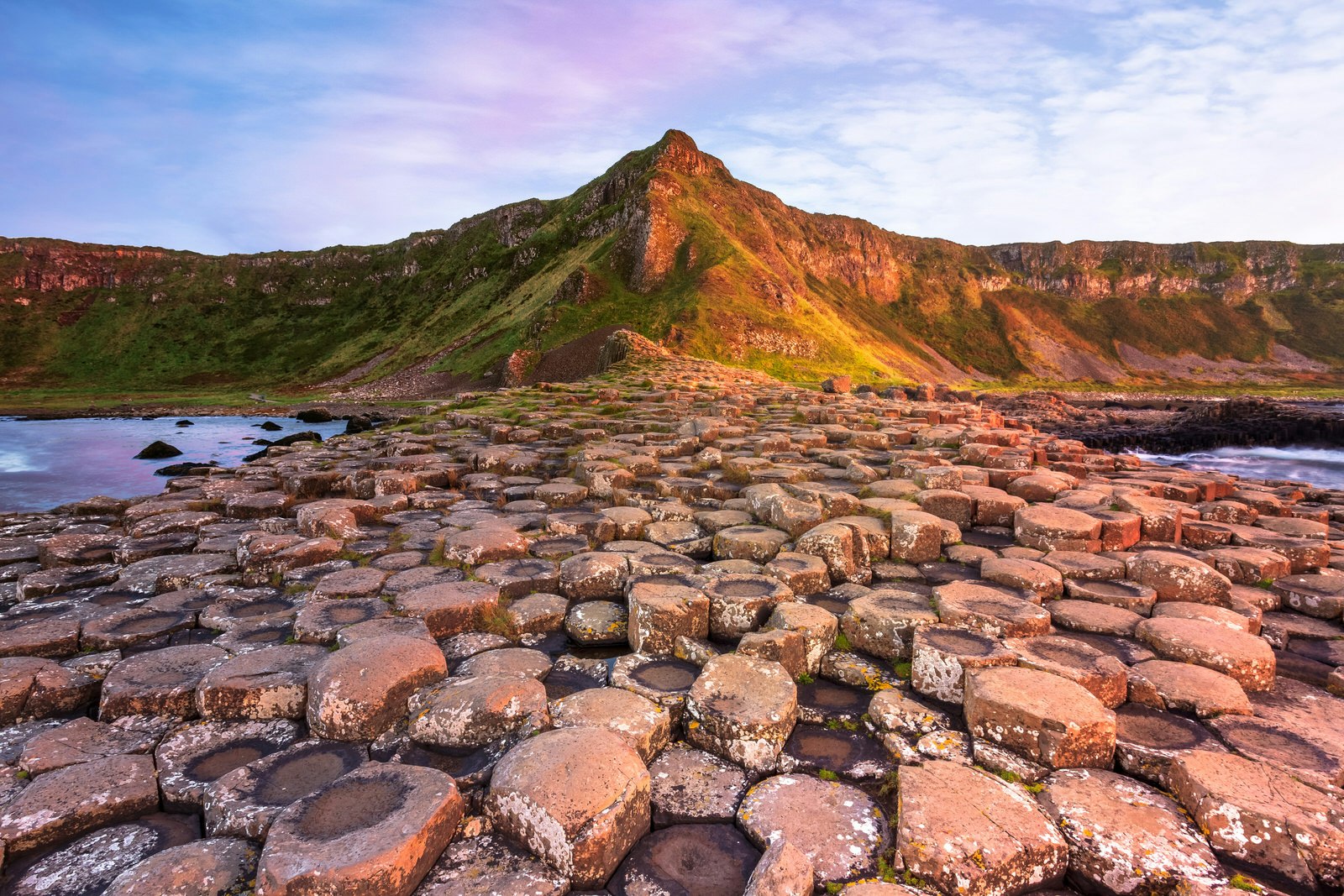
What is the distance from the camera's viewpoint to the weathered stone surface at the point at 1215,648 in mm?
3666

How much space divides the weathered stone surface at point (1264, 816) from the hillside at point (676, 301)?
40069 millimetres

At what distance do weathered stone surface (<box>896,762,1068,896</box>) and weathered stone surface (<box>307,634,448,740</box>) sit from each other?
8.64ft

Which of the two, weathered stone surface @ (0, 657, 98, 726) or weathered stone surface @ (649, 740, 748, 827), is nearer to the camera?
weathered stone surface @ (649, 740, 748, 827)

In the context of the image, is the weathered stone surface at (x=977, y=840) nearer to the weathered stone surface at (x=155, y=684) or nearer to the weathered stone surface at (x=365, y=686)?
the weathered stone surface at (x=365, y=686)

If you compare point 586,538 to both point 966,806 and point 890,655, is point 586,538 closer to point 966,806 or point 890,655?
point 890,655

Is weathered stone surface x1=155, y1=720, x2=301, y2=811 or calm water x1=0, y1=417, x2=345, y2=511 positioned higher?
weathered stone surface x1=155, y1=720, x2=301, y2=811

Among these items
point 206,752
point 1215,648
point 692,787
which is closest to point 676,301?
point 1215,648

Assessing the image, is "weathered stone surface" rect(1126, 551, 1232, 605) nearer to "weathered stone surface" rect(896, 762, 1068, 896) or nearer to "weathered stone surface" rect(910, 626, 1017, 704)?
"weathered stone surface" rect(910, 626, 1017, 704)

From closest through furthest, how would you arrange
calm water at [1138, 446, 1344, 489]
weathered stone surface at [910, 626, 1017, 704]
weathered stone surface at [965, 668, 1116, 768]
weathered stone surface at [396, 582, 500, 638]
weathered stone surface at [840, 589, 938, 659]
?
weathered stone surface at [965, 668, 1116, 768] → weathered stone surface at [910, 626, 1017, 704] → weathered stone surface at [840, 589, 938, 659] → weathered stone surface at [396, 582, 500, 638] → calm water at [1138, 446, 1344, 489]

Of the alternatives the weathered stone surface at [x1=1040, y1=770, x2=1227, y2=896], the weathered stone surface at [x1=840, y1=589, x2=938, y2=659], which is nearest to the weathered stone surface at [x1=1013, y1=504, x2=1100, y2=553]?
the weathered stone surface at [x1=840, y1=589, x2=938, y2=659]

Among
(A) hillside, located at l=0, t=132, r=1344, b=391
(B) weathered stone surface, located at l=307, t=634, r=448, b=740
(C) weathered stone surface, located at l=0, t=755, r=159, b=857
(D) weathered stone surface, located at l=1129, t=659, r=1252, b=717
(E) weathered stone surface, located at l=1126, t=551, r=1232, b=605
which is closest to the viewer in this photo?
(C) weathered stone surface, located at l=0, t=755, r=159, b=857

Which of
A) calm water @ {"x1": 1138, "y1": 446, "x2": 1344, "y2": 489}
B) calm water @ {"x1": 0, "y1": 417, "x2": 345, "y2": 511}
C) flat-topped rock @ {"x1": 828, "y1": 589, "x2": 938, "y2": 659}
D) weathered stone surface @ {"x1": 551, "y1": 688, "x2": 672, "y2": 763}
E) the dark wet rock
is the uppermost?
flat-topped rock @ {"x1": 828, "y1": 589, "x2": 938, "y2": 659}

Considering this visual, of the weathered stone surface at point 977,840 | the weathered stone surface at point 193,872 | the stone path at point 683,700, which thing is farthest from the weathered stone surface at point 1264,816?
the weathered stone surface at point 193,872

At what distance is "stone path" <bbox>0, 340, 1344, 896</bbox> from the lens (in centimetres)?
238
